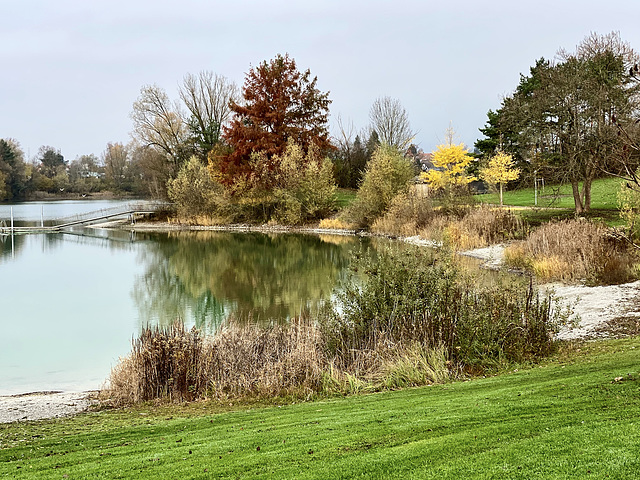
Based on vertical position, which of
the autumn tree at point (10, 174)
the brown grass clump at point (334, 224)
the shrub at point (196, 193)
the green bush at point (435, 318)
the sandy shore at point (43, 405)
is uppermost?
the autumn tree at point (10, 174)

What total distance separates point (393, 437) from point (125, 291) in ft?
56.4

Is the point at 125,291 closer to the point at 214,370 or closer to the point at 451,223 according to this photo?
the point at 214,370

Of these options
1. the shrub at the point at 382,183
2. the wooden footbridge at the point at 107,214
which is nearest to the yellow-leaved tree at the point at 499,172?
the shrub at the point at 382,183

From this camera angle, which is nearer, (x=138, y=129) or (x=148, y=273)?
(x=148, y=273)

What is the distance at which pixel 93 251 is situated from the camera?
33.6 meters

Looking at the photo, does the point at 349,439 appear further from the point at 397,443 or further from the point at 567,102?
the point at 567,102

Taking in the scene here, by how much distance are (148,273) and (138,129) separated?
3217 centimetres

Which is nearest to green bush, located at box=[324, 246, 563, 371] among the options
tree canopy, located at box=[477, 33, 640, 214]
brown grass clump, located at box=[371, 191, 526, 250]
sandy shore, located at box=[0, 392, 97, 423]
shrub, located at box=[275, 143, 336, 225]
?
sandy shore, located at box=[0, 392, 97, 423]

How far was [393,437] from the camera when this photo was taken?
189 inches

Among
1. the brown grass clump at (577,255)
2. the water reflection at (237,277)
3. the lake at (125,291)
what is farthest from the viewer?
the water reflection at (237,277)

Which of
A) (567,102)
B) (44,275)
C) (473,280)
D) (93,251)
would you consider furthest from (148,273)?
(567,102)

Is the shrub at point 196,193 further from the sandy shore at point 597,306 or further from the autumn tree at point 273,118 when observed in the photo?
the sandy shore at point 597,306

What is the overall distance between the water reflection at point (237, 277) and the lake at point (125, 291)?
1.5 inches

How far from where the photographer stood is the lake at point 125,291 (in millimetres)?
12406
